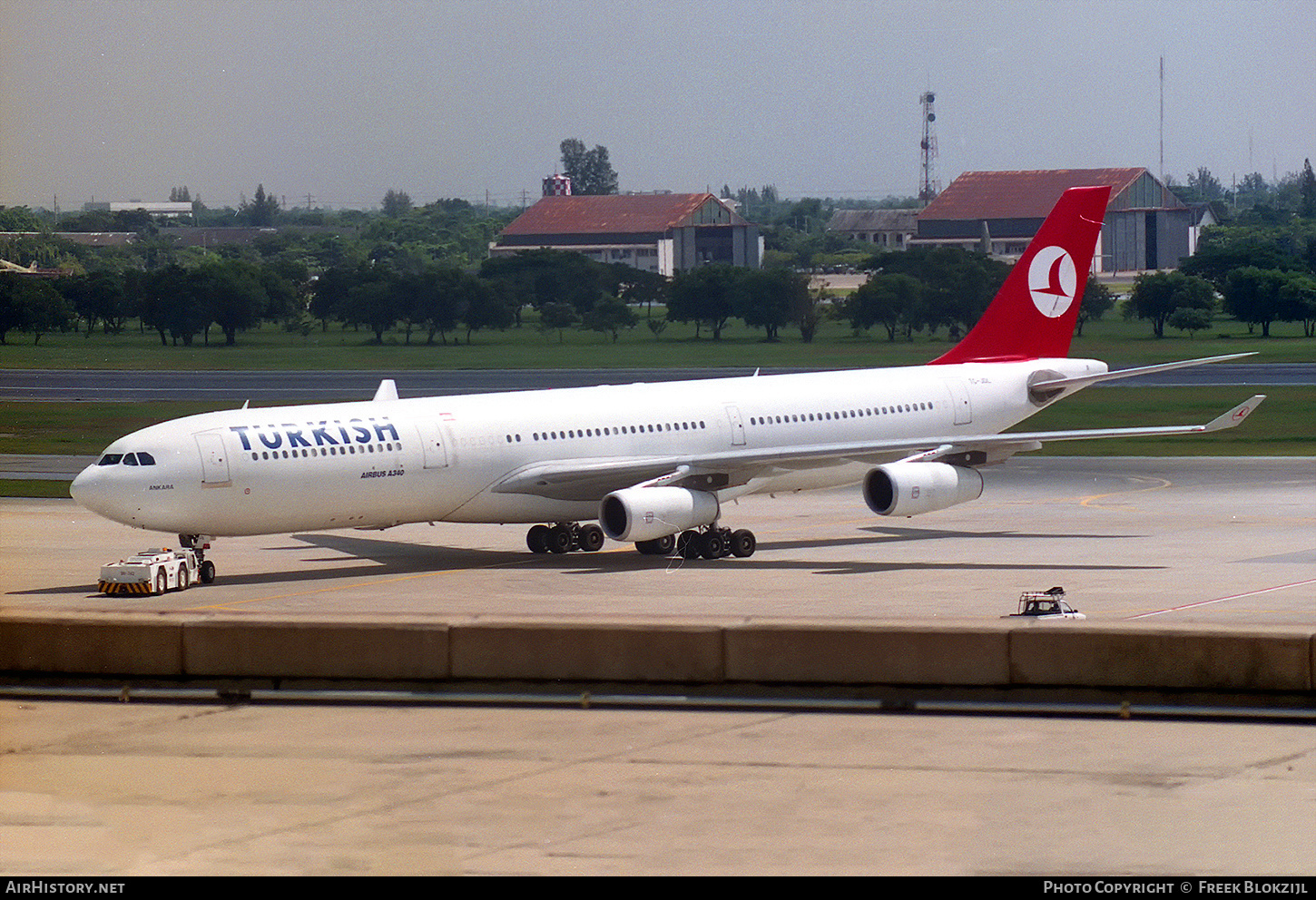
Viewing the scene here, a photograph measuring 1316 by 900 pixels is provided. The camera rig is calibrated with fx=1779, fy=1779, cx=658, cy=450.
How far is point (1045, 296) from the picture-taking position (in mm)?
50156

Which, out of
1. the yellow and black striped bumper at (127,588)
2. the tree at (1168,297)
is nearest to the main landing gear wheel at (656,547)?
the yellow and black striped bumper at (127,588)

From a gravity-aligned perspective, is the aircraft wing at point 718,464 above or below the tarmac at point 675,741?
above

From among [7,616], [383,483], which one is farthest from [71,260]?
[7,616]

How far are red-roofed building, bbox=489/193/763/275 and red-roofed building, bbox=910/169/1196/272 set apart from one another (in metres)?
24.1

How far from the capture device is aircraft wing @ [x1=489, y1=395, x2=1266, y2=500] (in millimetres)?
40188

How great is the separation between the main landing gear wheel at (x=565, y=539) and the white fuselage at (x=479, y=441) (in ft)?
1.66

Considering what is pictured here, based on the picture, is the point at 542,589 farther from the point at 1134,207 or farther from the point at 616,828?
the point at 1134,207

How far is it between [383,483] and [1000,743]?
20497 millimetres

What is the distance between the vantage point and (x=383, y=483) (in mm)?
38062

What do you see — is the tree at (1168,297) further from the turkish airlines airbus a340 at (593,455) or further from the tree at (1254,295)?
the turkish airlines airbus a340 at (593,455)

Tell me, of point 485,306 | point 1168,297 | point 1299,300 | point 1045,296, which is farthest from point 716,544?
point 485,306

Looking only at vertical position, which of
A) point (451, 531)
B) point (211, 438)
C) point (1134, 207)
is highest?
point (1134, 207)

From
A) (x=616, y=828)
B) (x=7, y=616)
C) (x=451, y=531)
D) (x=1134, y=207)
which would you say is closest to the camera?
(x=616, y=828)

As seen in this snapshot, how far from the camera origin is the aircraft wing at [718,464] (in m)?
40.2
